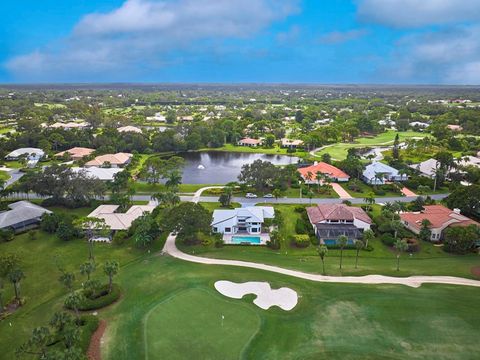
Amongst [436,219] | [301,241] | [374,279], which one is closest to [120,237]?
[301,241]

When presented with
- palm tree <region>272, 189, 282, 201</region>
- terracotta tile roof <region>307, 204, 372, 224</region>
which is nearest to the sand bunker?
terracotta tile roof <region>307, 204, 372, 224</region>

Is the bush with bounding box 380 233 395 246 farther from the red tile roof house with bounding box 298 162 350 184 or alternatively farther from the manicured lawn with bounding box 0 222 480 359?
the red tile roof house with bounding box 298 162 350 184

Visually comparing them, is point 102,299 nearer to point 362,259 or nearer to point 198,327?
point 198,327

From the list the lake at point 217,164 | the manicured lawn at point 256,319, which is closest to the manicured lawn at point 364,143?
the lake at point 217,164

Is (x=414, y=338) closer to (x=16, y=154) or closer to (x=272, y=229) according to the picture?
(x=272, y=229)

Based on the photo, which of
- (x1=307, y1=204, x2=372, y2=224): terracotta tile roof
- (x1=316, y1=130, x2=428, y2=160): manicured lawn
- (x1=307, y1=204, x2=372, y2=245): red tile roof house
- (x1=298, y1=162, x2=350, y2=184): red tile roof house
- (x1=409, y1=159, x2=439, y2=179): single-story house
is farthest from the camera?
(x1=316, y1=130, x2=428, y2=160): manicured lawn
